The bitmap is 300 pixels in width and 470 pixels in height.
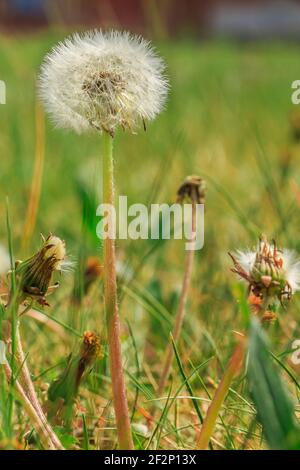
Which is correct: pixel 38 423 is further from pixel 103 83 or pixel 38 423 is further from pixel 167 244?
pixel 167 244

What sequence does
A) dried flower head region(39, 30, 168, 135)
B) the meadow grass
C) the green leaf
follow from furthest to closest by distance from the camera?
the meadow grass
dried flower head region(39, 30, 168, 135)
the green leaf

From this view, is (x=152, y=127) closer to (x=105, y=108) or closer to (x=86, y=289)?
(x=86, y=289)

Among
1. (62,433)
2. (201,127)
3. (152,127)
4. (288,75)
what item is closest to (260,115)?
(201,127)

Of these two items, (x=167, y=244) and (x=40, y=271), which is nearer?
(x=40, y=271)

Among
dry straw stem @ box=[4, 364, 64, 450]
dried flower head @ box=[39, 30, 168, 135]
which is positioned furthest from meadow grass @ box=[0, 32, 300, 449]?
dried flower head @ box=[39, 30, 168, 135]

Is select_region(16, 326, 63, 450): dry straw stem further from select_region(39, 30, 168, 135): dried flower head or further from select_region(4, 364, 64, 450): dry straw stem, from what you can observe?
select_region(39, 30, 168, 135): dried flower head

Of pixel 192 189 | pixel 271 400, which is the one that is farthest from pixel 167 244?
pixel 271 400
